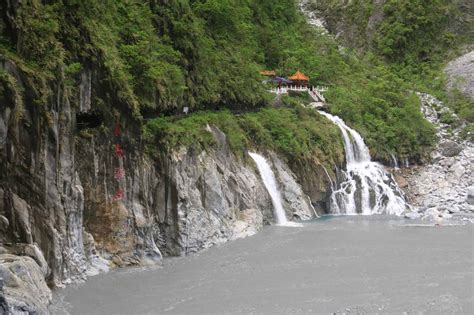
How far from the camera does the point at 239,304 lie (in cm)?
1928

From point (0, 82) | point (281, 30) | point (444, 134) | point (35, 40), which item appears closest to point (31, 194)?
point (0, 82)

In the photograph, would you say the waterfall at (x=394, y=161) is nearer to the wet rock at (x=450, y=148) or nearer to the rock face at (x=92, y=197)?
the wet rock at (x=450, y=148)

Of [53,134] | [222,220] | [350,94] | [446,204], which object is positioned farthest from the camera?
[350,94]

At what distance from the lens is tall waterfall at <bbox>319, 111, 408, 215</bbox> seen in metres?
41.2

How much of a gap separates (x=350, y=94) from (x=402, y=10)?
26.8m

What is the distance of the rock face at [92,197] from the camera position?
61.6 feet

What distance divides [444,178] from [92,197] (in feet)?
106

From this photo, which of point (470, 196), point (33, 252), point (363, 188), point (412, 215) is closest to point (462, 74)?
point (470, 196)

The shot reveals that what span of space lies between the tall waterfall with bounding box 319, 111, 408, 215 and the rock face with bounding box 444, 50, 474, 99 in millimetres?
22113

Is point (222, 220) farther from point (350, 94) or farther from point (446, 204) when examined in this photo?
point (350, 94)

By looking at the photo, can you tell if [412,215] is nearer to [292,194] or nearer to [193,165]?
[292,194]

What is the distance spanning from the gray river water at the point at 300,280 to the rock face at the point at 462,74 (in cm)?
3653

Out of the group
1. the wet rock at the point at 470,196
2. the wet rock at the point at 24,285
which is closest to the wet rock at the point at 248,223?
the wet rock at the point at 24,285

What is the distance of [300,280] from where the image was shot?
22.2m
